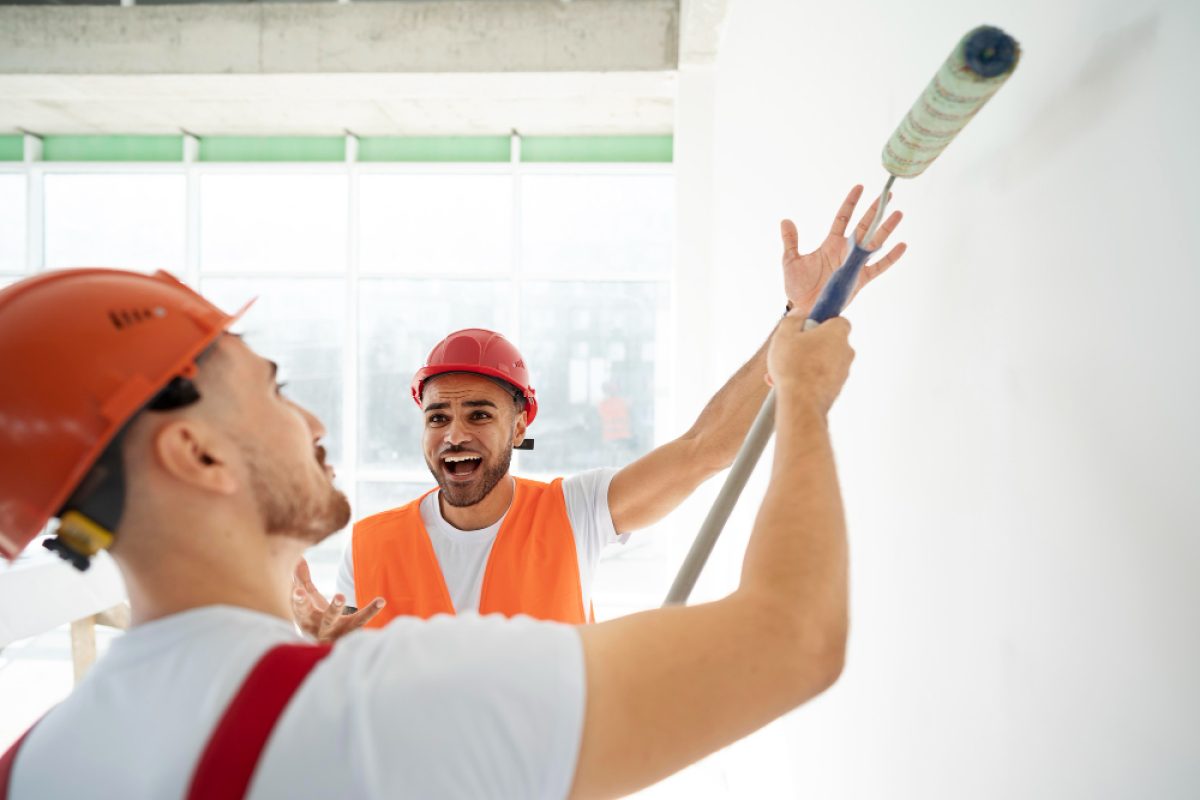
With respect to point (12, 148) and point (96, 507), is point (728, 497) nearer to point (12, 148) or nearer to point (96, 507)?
point (96, 507)

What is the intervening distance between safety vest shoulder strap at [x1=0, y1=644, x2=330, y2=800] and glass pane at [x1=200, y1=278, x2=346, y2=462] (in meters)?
5.57

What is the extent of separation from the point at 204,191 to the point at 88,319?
593 centimetres

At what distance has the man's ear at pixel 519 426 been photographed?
2091mm

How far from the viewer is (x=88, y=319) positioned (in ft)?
2.61

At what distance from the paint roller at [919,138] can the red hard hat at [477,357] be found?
1.05m

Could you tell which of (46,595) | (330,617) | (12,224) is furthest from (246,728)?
(12,224)

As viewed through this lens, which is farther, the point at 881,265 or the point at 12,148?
the point at 12,148

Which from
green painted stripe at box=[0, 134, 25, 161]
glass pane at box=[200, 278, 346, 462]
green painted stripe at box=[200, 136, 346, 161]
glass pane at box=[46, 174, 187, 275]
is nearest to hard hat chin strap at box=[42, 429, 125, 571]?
glass pane at box=[200, 278, 346, 462]

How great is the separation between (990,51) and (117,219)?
692 centimetres

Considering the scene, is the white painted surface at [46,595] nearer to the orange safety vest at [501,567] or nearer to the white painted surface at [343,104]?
the orange safety vest at [501,567]

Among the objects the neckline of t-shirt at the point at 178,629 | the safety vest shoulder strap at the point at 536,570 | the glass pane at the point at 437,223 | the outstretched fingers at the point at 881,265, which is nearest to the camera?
the neckline of t-shirt at the point at 178,629

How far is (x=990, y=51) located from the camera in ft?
2.06

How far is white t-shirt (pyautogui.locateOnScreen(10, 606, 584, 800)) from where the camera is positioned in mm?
640

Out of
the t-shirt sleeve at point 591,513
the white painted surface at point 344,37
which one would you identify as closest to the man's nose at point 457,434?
the t-shirt sleeve at point 591,513
